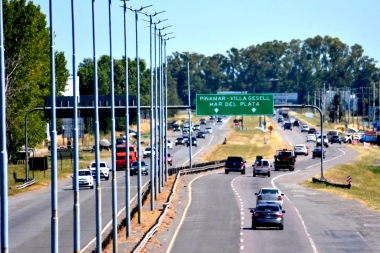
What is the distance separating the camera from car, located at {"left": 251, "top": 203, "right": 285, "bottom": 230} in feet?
149

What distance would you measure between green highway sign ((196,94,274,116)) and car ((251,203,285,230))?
3111cm

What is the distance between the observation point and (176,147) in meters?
143

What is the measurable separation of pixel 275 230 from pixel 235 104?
104ft

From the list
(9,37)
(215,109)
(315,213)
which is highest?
(9,37)

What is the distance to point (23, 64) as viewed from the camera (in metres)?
90.6

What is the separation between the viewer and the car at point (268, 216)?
45.3 m

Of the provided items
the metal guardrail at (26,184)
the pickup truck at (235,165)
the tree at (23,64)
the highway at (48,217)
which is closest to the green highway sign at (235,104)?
the highway at (48,217)

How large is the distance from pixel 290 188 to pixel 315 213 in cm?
1914

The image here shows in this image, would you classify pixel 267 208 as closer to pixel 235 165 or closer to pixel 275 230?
pixel 275 230

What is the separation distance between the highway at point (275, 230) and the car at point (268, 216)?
0.41 m

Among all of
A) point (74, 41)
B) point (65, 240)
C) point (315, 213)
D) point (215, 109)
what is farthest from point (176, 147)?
point (74, 41)

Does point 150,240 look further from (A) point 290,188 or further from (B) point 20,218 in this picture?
(A) point 290,188

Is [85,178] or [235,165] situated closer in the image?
[85,178]

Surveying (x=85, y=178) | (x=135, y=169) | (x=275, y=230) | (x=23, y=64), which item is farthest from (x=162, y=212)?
(x=23, y=64)
